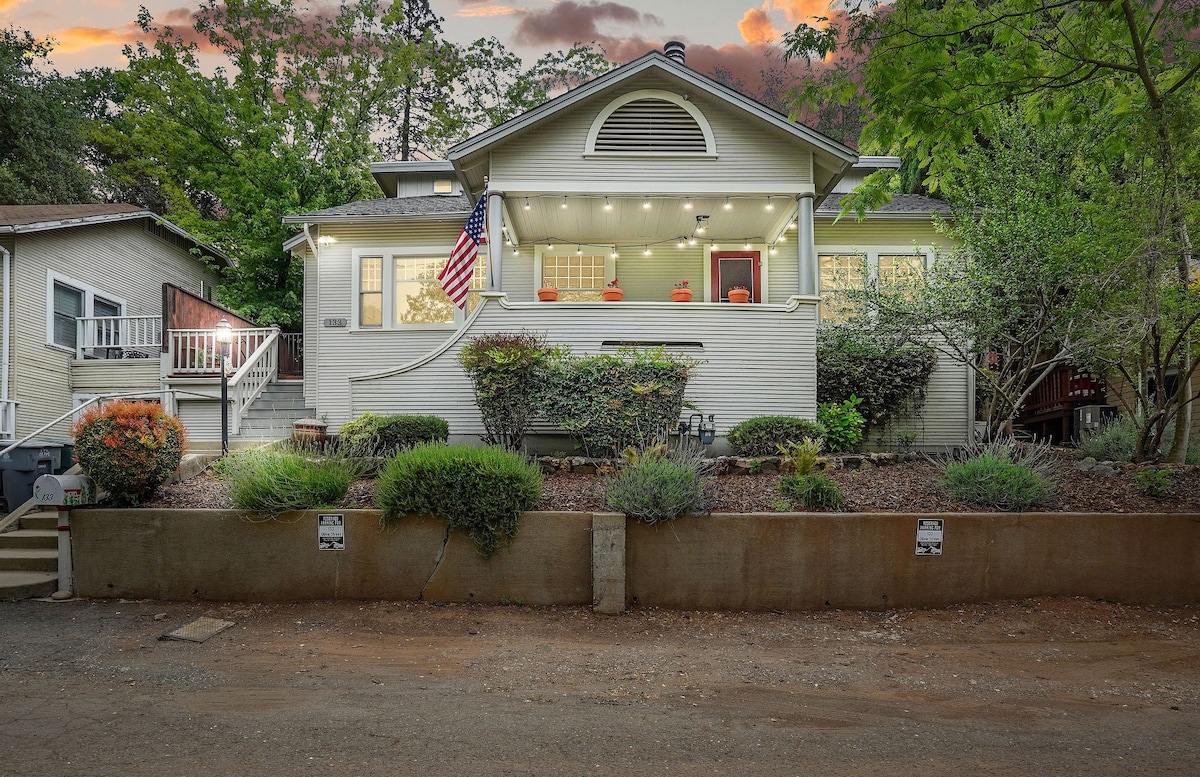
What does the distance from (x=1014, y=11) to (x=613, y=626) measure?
7572 millimetres

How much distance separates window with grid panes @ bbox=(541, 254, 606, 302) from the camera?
47.6 feet

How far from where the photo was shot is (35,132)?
2586 centimetres

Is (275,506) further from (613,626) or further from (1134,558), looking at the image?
(1134,558)

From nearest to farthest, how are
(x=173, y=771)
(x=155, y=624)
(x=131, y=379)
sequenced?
(x=173, y=771) < (x=155, y=624) < (x=131, y=379)

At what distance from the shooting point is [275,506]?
23.9ft

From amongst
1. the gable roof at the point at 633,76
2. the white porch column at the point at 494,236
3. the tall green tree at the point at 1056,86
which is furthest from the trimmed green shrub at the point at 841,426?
the white porch column at the point at 494,236

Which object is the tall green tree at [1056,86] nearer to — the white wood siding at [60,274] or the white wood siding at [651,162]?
the white wood siding at [651,162]

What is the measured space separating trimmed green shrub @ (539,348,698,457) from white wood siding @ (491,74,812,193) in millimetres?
3403

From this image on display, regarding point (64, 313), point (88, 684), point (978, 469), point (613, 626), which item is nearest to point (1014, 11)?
point (978, 469)

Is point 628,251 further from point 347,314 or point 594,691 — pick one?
point 594,691

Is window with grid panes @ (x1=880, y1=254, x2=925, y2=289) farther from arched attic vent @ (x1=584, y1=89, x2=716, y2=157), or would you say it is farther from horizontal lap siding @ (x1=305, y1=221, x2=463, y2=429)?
horizontal lap siding @ (x1=305, y1=221, x2=463, y2=429)

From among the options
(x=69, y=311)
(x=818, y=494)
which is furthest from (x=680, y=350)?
(x=69, y=311)

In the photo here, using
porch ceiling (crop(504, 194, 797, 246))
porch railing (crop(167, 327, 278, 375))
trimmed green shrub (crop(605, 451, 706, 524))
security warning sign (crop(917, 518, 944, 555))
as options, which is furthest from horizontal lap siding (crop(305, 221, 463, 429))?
security warning sign (crop(917, 518, 944, 555))

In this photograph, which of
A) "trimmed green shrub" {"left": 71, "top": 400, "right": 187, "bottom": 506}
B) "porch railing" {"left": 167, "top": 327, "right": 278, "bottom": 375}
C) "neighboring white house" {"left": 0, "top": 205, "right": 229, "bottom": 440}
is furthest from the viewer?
"neighboring white house" {"left": 0, "top": 205, "right": 229, "bottom": 440}
